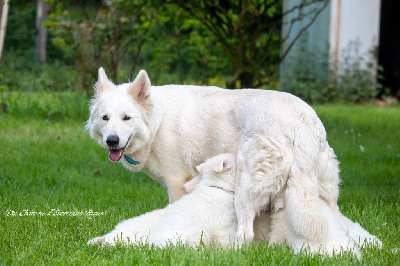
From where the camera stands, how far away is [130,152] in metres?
4.79

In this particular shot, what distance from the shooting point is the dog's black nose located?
447 cm

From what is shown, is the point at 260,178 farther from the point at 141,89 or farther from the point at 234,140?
the point at 141,89

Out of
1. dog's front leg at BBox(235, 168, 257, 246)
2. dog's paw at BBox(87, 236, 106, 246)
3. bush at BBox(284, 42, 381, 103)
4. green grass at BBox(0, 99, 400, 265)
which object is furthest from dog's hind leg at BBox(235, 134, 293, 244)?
bush at BBox(284, 42, 381, 103)

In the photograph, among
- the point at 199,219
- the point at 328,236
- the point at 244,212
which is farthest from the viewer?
the point at 244,212

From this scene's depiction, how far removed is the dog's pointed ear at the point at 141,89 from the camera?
4672 millimetres

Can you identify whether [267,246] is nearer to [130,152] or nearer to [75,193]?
[130,152]

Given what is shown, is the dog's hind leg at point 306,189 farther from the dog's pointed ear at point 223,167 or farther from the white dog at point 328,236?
the dog's pointed ear at point 223,167

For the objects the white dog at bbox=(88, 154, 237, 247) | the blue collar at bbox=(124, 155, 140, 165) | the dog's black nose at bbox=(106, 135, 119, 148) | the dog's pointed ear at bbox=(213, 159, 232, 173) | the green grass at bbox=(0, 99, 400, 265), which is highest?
the dog's black nose at bbox=(106, 135, 119, 148)

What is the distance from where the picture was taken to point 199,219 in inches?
151

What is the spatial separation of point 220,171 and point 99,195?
6.58 feet

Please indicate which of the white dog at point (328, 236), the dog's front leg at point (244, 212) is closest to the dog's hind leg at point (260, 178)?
the dog's front leg at point (244, 212)

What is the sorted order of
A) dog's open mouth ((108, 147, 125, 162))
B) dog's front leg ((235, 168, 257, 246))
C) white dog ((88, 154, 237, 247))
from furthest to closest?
1. dog's open mouth ((108, 147, 125, 162))
2. dog's front leg ((235, 168, 257, 246))
3. white dog ((88, 154, 237, 247))

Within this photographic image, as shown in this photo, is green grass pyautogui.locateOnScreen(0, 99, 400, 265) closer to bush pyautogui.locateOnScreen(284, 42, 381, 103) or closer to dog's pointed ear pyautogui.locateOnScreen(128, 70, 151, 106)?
Answer: dog's pointed ear pyautogui.locateOnScreen(128, 70, 151, 106)

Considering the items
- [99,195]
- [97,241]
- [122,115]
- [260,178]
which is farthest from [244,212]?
[99,195]
